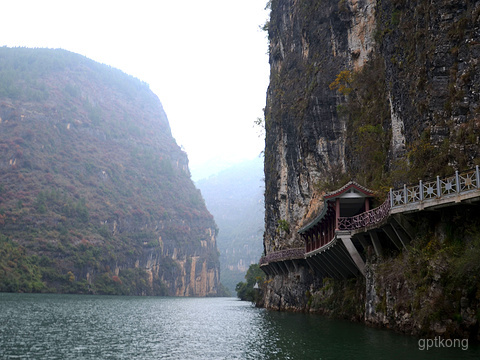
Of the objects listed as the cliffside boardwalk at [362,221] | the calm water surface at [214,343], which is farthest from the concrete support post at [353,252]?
the calm water surface at [214,343]

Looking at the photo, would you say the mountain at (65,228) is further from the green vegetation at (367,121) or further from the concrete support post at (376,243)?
→ the concrete support post at (376,243)

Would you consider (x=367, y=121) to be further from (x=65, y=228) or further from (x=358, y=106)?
(x=65, y=228)

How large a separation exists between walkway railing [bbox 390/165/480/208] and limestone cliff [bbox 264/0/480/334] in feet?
4.83

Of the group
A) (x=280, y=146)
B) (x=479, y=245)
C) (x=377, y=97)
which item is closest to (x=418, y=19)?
(x=377, y=97)

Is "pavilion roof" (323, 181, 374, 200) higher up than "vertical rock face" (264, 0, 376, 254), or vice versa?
"vertical rock face" (264, 0, 376, 254)

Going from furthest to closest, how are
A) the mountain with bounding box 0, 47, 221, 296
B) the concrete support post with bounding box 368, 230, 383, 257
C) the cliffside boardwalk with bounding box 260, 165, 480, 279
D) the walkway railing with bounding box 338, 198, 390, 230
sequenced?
the mountain with bounding box 0, 47, 221, 296 → the concrete support post with bounding box 368, 230, 383, 257 → the walkway railing with bounding box 338, 198, 390, 230 → the cliffside boardwalk with bounding box 260, 165, 480, 279

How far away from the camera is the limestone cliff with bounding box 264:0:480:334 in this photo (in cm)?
2302

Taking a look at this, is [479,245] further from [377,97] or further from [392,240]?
[377,97]

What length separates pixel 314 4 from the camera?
49000 mm

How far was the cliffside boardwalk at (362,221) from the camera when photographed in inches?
757

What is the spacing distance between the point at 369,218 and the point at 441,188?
23.2 feet

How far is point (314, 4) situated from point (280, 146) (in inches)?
676

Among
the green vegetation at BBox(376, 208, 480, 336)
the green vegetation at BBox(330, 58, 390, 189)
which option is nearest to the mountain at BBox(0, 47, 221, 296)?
the green vegetation at BBox(330, 58, 390, 189)

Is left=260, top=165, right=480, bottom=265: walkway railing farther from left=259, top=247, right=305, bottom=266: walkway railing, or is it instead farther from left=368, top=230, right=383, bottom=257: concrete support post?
left=259, top=247, right=305, bottom=266: walkway railing
